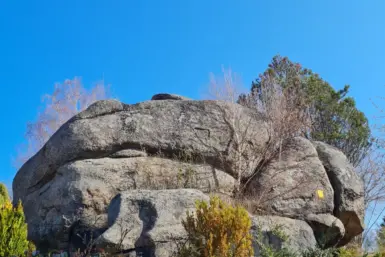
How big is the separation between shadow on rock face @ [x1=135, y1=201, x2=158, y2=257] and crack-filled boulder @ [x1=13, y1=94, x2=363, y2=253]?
4.90 ft

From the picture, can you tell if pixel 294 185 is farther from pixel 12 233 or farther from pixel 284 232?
pixel 12 233

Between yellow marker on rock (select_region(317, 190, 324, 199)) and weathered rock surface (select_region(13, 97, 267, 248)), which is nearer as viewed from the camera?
weathered rock surface (select_region(13, 97, 267, 248))

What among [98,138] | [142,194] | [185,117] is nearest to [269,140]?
[185,117]

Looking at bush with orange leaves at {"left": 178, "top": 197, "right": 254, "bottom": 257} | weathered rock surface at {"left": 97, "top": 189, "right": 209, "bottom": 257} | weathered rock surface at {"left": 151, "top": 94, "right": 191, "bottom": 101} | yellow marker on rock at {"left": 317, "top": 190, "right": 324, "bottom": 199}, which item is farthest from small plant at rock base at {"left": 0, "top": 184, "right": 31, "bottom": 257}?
yellow marker on rock at {"left": 317, "top": 190, "right": 324, "bottom": 199}

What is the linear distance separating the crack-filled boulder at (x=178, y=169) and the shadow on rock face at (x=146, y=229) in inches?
58.8

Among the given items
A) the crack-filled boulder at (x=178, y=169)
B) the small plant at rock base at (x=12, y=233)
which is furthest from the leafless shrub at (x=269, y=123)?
the small plant at rock base at (x=12, y=233)

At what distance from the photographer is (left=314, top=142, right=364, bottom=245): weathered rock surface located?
36.9 ft

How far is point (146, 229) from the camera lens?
7250mm

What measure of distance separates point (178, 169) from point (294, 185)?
106 inches

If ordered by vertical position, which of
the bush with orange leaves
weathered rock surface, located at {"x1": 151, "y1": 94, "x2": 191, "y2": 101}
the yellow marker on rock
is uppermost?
weathered rock surface, located at {"x1": 151, "y1": 94, "x2": 191, "y2": 101}

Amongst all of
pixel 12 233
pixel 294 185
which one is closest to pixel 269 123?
pixel 294 185

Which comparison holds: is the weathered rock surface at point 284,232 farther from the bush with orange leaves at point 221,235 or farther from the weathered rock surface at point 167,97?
the weathered rock surface at point 167,97

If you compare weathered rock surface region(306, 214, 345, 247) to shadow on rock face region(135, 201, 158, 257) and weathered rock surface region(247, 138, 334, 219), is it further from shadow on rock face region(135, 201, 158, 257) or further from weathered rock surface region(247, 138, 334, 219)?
shadow on rock face region(135, 201, 158, 257)

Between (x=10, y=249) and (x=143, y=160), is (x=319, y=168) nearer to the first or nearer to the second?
(x=143, y=160)
